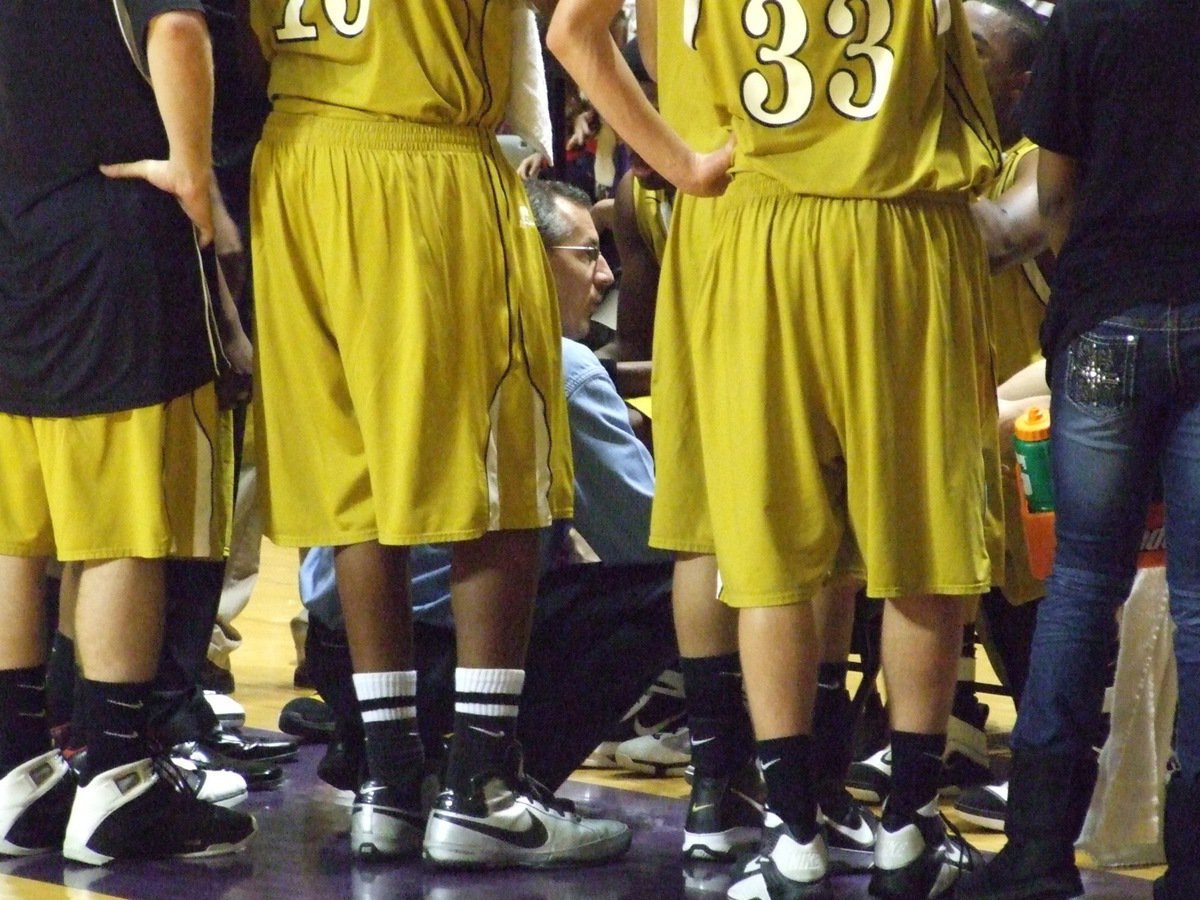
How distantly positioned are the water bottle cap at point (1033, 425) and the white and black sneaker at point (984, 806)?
708 mm

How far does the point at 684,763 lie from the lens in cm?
382

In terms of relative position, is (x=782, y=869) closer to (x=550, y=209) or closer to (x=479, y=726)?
Answer: (x=479, y=726)

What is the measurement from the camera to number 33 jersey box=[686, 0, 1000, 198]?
267cm

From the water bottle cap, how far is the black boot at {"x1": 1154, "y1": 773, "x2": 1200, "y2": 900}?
0.60 m

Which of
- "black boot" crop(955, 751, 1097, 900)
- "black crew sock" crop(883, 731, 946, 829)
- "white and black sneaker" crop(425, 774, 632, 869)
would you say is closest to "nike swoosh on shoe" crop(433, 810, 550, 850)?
"white and black sneaker" crop(425, 774, 632, 869)

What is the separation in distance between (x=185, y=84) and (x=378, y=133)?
300 mm

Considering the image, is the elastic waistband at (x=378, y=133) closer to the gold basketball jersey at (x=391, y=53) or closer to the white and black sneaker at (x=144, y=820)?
the gold basketball jersey at (x=391, y=53)

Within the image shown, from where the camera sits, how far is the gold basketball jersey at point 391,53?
2.94m

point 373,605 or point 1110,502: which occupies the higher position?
point 1110,502

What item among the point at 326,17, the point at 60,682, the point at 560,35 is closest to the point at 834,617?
the point at 560,35

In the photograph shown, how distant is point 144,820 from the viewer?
306cm

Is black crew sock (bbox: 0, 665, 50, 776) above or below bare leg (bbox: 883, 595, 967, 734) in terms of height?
below

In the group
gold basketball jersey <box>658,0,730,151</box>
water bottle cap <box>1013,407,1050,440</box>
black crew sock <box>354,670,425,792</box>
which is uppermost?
gold basketball jersey <box>658,0,730,151</box>

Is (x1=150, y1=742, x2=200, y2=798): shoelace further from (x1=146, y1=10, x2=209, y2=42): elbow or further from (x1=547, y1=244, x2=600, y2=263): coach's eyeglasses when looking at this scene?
(x1=547, y1=244, x2=600, y2=263): coach's eyeglasses
